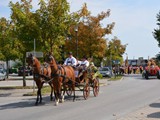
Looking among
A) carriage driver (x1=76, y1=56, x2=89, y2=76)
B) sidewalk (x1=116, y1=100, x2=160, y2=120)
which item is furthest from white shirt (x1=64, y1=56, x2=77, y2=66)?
sidewalk (x1=116, y1=100, x2=160, y2=120)

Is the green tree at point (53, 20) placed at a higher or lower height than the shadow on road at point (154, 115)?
higher

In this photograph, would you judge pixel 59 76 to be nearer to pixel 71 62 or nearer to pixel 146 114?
pixel 71 62

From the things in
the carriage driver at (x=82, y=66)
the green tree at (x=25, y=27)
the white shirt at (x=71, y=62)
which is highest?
the green tree at (x=25, y=27)

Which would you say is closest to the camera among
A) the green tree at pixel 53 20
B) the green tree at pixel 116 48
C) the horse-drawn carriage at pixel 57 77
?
the horse-drawn carriage at pixel 57 77

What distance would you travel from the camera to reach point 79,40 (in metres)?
44.3

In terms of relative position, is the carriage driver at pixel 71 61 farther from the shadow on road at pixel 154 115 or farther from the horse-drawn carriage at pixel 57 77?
the shadow on road at pixel 154 115

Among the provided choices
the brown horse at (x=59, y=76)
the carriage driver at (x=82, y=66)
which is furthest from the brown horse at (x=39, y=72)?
the carriage driver at (x=82, y=66)

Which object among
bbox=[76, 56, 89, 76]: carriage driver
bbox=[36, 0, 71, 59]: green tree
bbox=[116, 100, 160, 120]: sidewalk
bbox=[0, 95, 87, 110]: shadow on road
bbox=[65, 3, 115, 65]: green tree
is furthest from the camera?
bbox=[65, 3, 115, 65]: green tree

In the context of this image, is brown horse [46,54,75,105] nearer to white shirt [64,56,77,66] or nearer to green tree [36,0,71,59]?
white shirt [64,56,77,66]

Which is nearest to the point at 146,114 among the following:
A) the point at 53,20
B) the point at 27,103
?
the point at 27,103

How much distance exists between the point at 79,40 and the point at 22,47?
16270mm

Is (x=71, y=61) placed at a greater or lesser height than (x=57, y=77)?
greater

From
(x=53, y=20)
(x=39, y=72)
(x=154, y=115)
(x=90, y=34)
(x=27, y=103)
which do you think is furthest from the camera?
(x=90, y=34)

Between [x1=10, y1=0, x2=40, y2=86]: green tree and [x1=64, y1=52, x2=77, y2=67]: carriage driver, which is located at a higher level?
[x1=10, y1=0, x2=40, y2=86]: green tree
